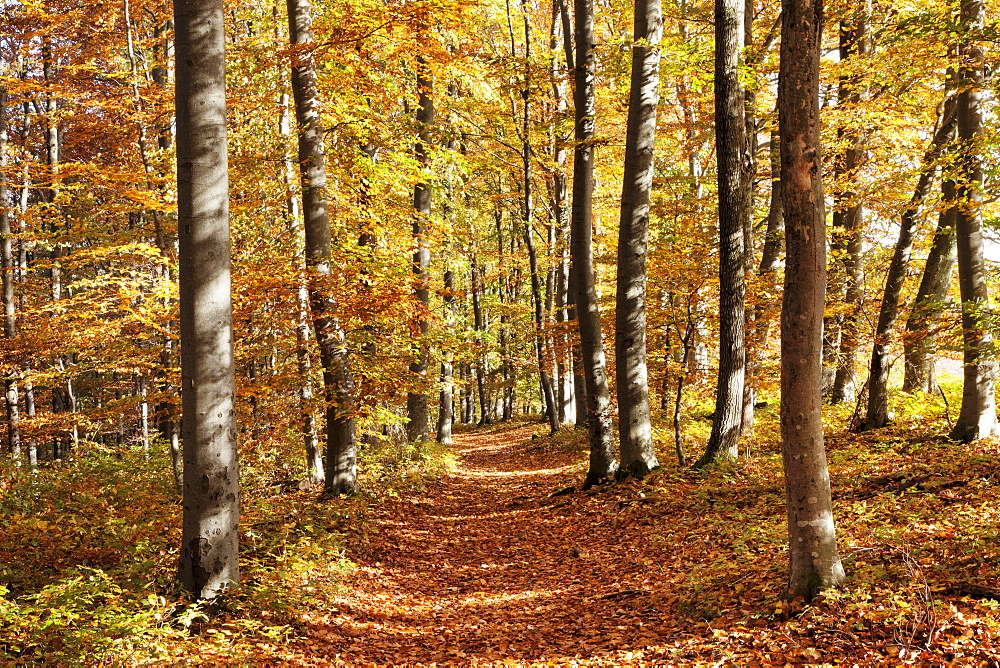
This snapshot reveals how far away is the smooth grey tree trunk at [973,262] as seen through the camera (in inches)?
300

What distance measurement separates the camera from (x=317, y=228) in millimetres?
9070

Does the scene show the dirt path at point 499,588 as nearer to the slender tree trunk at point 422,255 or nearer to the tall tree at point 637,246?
the tall tree at point 637,246

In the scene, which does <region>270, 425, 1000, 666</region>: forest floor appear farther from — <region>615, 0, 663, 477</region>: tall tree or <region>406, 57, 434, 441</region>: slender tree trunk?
<region>406, 57, 434, 441</region>: slender tree trunk

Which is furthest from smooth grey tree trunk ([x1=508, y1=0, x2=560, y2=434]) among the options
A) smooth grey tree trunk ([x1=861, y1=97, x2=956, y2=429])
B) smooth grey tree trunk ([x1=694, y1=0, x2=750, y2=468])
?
smooth grey tree trunk ([x1=861, y1=97, x2=956, y2=429])

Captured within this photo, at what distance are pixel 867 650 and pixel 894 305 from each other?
8142 mm

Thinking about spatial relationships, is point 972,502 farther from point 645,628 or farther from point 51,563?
point 51,563

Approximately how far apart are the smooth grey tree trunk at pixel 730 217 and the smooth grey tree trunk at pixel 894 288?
280 centimetres

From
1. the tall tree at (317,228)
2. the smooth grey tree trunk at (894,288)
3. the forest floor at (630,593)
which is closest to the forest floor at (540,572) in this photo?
the forest floor at (630,593)

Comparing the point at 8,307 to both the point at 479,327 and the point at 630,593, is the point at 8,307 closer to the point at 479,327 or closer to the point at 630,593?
the point at 479,327

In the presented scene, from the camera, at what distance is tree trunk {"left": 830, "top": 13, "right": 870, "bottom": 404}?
11007 mm

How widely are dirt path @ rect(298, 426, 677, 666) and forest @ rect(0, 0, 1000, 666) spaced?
0.18 feet

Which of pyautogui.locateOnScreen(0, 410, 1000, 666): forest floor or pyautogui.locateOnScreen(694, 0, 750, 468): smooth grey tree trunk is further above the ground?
pyautogui.locateOnScreen(694, 0, 750, 468): smooth grey tree trunk

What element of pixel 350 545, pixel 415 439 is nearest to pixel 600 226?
pixel 415 439

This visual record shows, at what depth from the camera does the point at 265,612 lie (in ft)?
17.0
